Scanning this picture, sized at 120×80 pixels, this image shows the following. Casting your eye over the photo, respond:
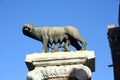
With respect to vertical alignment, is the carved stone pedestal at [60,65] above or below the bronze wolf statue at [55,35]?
below

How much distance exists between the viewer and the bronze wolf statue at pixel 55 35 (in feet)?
35.9

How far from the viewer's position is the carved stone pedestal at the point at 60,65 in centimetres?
A: 1030

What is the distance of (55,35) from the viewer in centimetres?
1095

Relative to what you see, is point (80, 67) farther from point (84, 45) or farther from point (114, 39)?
point (114, 39)

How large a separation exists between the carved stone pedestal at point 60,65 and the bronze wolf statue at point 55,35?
0.41 m

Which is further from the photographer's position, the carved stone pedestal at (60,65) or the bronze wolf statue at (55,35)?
the bronze wolf statue at (55,35)

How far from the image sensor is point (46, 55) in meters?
10.6

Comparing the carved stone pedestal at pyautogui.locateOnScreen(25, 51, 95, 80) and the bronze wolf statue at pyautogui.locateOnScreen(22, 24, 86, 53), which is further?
the bronze wolf statue at pyautogui.locateOnScreen(22, 24, 86, 53)

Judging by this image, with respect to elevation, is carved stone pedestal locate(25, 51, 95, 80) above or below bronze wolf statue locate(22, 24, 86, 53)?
below

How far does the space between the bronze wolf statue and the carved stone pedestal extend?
41 centimetres

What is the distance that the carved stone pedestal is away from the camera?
10305 mm

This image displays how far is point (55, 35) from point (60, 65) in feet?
2.81

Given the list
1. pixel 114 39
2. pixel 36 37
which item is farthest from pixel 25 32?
pixel 114 39

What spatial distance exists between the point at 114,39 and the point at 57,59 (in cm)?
2604
